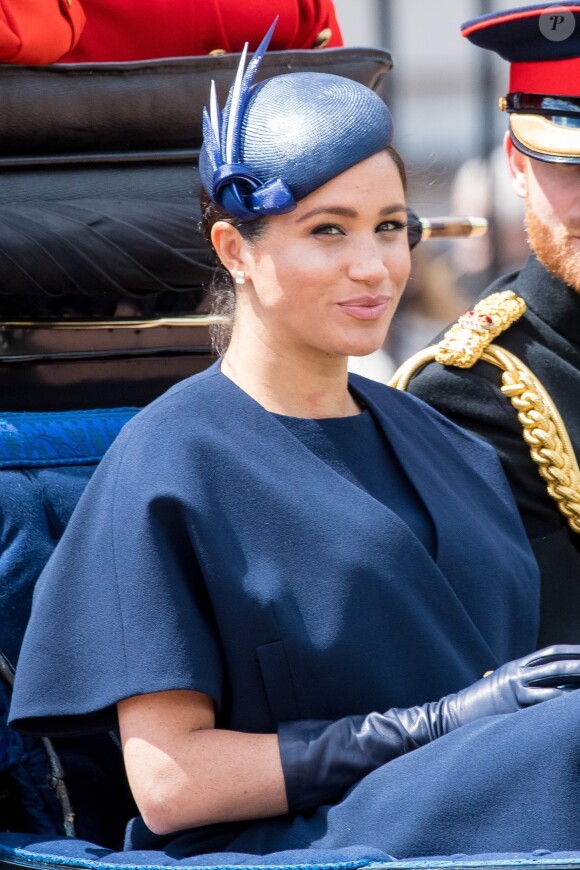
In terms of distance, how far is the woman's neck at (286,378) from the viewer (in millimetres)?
2020

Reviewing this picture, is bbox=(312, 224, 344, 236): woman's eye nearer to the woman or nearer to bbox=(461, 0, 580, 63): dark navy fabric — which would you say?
the woman

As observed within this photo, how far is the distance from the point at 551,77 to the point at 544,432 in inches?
24.7

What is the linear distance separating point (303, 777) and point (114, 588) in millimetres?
331

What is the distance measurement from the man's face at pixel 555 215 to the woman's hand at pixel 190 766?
1143 millimetres

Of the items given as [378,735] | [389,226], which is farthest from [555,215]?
[378,735]

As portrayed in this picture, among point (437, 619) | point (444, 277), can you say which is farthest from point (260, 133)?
point (444, 277)

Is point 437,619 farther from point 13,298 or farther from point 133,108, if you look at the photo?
point 133,108

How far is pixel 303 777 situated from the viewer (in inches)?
70.3

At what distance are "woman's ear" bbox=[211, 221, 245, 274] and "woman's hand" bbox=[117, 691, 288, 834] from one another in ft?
2.01

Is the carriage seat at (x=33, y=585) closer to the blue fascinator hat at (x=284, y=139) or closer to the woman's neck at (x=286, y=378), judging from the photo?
the woman's neck at (x=286, y=378)

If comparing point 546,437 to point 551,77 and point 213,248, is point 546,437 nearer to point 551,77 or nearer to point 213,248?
point 551,77

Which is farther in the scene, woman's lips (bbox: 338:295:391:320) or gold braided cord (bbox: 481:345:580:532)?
gold braided cord (bbox: 481:345:580:532)

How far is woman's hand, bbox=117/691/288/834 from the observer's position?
176 cm

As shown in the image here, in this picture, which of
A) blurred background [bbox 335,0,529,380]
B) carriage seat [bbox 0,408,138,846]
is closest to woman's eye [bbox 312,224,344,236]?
carriage seat [bbox 0,408,138,846]
